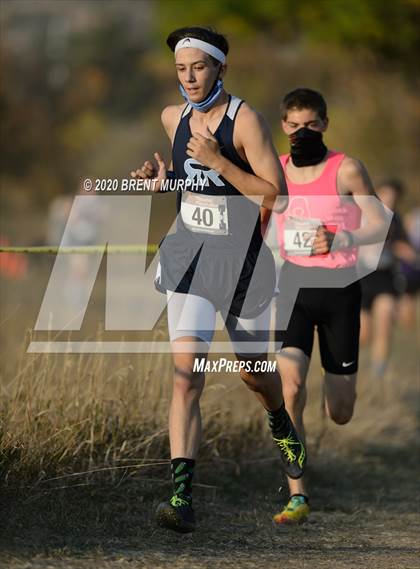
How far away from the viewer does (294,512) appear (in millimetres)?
6141

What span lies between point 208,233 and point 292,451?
1315 mm

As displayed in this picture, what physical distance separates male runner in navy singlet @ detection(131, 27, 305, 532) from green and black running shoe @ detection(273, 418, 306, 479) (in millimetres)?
473

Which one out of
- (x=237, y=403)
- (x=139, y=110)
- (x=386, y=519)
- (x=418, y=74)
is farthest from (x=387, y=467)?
(x=139, y=110)

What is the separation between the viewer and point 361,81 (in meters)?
32.0

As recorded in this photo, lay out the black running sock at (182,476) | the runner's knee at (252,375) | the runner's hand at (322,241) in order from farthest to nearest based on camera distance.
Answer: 1. the runner's hand at (322,241)
2. the runner's knee at (252,375)
3. the black running sock at (182,476)

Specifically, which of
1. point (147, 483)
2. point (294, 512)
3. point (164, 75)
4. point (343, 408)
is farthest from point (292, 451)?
point (164, 75)

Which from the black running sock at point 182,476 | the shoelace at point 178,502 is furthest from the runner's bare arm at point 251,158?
the shoelace at point 178,502

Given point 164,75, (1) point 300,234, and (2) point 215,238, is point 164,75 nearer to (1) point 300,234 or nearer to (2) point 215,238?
(1) point 300,234

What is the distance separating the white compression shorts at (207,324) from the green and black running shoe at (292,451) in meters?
0.64

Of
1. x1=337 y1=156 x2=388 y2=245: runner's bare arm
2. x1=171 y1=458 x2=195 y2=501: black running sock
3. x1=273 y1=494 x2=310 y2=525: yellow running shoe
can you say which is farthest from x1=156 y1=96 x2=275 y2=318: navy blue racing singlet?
x1=273 y1=494 x2=310 y2=525: yellow running shoe

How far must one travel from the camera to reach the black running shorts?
6492 millimetres

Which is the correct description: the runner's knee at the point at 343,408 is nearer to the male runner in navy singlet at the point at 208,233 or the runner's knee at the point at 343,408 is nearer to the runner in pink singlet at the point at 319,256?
the runner in pink singlet at the point at 319,256

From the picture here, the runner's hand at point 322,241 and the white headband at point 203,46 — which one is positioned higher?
the white headband at point 203,46

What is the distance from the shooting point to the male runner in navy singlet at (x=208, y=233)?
17.4 feet
